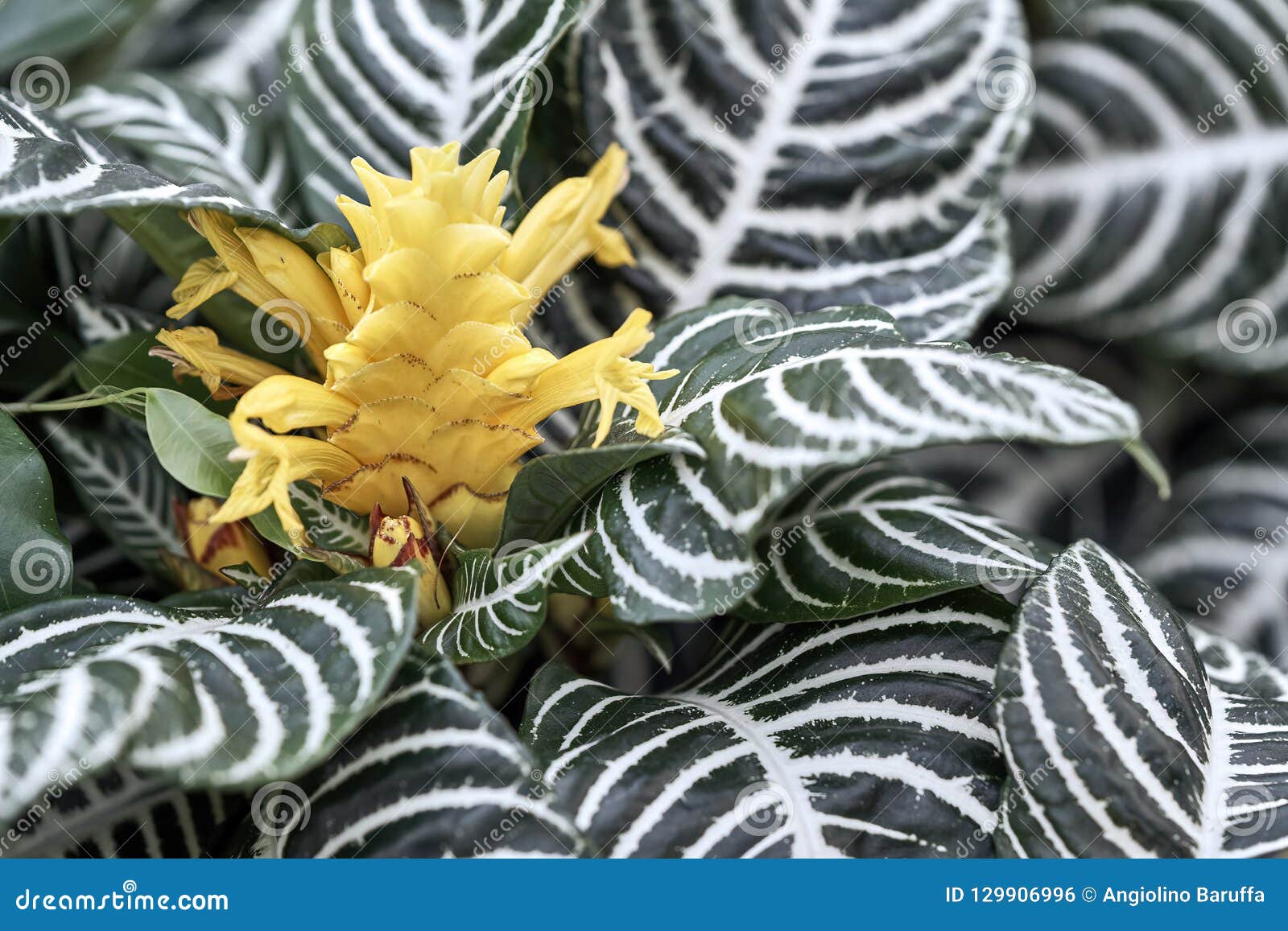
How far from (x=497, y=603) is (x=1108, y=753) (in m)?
0.33

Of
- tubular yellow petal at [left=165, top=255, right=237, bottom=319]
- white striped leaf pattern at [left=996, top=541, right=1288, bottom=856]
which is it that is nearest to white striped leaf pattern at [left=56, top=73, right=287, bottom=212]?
tubular yellow petal at [left=165, top=255, right=237, bottom=319]

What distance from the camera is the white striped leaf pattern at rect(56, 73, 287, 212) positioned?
780mm

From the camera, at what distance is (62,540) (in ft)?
2.01

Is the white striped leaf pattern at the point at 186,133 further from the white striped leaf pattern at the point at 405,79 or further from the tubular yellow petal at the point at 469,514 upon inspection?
the tubular yellow petal at the point at 469,514

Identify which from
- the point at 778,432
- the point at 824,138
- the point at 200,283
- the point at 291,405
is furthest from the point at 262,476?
the point at 824,138

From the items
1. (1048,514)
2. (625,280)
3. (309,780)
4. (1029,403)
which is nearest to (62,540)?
(309,780)

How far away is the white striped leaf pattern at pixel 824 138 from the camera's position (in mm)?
761

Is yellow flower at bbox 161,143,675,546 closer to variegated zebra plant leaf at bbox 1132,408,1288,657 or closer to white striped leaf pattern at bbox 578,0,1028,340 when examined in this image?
white striped leaf pattern at bbox 578,0,1028,340

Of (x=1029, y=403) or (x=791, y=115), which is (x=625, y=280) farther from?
(x=1029, y=403)

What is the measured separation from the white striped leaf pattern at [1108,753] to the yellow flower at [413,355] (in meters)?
0.24

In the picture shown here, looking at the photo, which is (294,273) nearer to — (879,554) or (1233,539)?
(879,554)

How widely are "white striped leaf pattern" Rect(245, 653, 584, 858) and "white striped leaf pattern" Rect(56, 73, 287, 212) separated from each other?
1.47 feet

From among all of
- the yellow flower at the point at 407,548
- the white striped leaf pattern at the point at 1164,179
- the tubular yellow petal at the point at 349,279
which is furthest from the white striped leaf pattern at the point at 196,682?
the white striped leaf pattern at the point at 1164,179

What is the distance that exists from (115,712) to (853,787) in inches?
14.2
